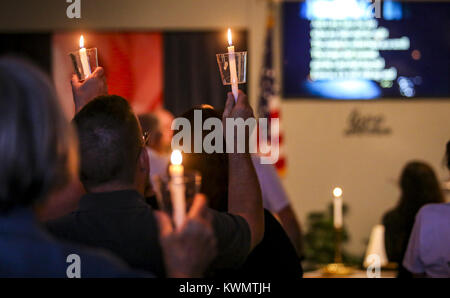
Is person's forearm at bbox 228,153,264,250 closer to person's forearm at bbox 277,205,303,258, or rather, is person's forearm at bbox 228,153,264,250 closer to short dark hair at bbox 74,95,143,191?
short dark hair at bbox 74,95,143,191

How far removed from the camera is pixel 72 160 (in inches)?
39.6

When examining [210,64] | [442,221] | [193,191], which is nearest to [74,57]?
[193,191]

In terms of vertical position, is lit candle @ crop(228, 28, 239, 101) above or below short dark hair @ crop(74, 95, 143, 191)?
above

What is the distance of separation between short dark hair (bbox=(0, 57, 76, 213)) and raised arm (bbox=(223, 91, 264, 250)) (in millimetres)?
635

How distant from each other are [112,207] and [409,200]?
8.37ft

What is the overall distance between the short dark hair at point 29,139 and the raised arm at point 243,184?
64cm

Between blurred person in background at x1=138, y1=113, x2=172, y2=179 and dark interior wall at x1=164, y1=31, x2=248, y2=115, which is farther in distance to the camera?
dark interior wall at x1=164, y1=31, x2=248, y2=115

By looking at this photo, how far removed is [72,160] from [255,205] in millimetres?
635

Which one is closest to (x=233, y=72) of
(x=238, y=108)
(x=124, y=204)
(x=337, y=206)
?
(x=238, y=108)

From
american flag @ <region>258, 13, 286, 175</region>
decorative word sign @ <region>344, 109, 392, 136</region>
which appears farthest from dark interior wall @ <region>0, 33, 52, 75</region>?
decorative word sign @ <region>344, 109, 392, 136</region>

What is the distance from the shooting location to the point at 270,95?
5848 mm

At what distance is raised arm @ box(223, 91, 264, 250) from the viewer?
1.54 m

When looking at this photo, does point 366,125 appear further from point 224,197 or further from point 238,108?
→ point 238,108

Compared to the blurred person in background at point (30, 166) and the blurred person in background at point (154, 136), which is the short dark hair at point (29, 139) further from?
the blurred person in background at point (154, 136)
